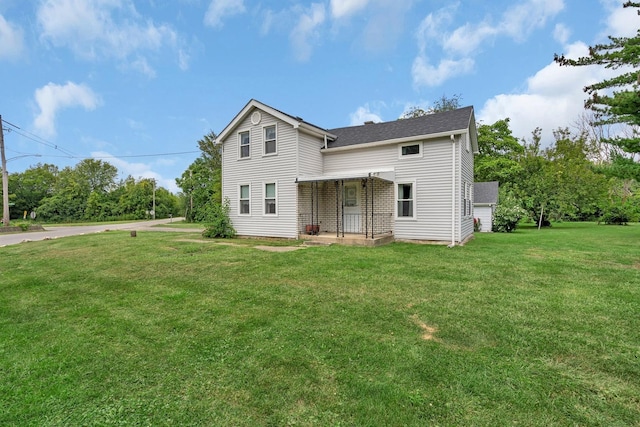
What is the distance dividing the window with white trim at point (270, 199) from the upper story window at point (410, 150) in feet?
18.0

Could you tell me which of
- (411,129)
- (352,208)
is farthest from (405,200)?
(411,129)

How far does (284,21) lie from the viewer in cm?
1585

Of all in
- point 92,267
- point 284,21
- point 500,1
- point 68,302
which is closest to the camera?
point 68,302

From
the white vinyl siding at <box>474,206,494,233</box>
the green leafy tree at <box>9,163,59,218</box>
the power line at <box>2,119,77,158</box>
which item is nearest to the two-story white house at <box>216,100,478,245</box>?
the white vinyl siding at <box>474,206,494,233</box>

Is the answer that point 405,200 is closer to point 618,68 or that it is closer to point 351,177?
point 351,177

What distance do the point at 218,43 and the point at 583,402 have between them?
19783 mm

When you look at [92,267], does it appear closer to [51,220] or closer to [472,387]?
[472,387]

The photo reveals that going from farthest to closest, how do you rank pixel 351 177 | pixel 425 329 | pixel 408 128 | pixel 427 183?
pixel 408 128, pixel 427 183, pixel 351 177, pixel 425 329

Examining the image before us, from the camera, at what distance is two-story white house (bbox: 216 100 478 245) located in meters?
11.1

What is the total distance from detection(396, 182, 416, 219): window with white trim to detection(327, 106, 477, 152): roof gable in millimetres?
1871

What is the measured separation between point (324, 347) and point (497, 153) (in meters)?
31.6

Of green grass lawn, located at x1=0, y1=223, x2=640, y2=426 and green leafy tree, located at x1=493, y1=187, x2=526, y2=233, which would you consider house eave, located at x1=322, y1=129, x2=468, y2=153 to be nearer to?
green grass lawn, located at x1=0, y1=223, x2=640, y2=426

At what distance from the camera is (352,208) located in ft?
42.5

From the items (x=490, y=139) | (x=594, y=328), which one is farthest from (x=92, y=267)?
(x=490, y=139)
